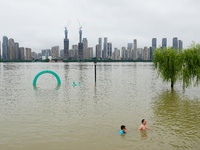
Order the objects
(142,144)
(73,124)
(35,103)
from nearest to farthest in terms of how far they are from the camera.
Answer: (142,144)
(73,124)
(35,103)

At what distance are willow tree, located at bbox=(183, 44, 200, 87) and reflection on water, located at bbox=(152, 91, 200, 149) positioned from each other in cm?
382

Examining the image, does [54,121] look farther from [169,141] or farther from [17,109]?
[169,141]

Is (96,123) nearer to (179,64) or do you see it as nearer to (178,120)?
(178,120)

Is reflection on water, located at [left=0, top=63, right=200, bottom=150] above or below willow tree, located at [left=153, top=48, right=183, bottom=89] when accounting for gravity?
below

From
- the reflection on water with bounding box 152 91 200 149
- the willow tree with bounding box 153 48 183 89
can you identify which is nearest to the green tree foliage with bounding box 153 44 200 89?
the willow tree with bounding box 153 48 183 89

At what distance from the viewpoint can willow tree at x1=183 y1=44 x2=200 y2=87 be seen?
29531mm

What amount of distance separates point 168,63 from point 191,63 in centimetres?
471

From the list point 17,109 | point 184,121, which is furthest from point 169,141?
point 17,109

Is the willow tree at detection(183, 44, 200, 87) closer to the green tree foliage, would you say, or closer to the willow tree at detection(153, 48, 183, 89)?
the green tree foliage

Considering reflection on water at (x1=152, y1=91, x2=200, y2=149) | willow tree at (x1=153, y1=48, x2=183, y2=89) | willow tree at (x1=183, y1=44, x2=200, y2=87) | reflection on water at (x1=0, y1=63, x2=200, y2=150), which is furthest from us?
willow tree at (x1=153, y1=48, x2=183, y2=89)

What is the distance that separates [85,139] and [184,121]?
8866 millimetres

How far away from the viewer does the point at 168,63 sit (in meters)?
34.1

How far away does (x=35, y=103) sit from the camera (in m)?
25.4

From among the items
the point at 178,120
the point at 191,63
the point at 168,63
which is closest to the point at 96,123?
the point at 178,120
